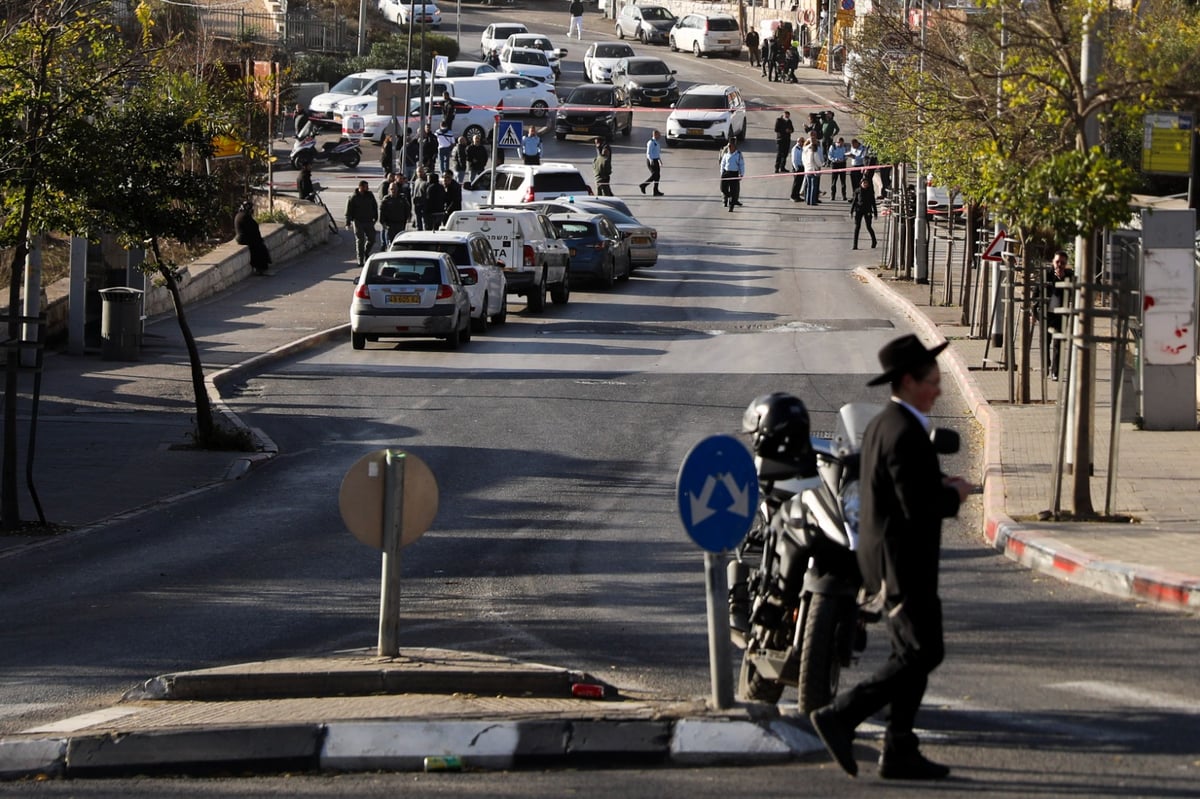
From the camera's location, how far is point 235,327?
2866cm

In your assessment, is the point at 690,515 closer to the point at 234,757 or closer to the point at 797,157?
the point at 234,757

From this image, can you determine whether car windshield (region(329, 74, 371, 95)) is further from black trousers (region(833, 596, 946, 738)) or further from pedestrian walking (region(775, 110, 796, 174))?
black trousers (region(833, 596, 946, 738))

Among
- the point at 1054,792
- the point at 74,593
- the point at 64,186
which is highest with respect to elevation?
the point at 64,186

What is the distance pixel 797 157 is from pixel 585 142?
10.1m

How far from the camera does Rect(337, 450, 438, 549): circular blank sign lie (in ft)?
27.7

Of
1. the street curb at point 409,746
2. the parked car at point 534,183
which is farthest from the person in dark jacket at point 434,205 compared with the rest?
the street curb at point 409,746

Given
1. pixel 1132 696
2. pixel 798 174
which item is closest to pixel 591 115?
pixel 798 174

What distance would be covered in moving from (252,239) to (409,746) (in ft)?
91.2

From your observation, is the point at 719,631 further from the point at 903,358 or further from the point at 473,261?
the point at 473,261

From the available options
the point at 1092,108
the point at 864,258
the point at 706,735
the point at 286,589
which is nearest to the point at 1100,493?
the point at 1092,108

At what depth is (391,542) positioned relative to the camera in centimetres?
857

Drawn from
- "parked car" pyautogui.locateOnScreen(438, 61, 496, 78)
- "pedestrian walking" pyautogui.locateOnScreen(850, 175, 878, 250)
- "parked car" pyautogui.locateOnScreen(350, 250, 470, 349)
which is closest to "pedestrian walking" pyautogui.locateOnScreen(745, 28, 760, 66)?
"parked car" pyautogui.locateOnScreen(438, 61, 496, 78)

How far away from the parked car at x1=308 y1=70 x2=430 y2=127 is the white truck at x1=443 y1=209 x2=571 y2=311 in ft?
81.5

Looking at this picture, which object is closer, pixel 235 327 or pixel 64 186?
pixel 64 186
